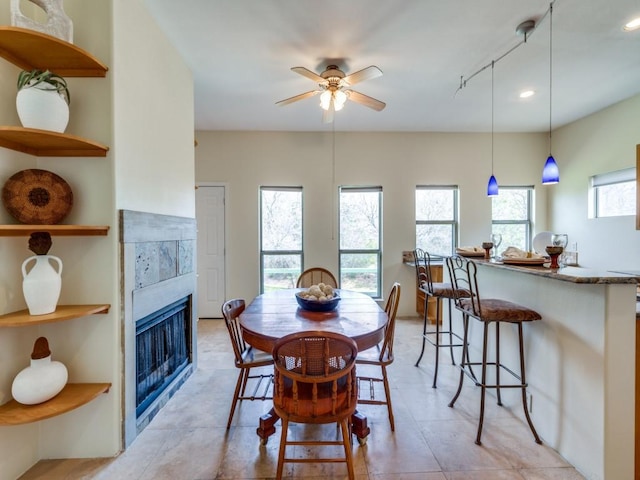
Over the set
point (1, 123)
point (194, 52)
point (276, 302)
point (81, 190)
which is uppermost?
point (194, 52)

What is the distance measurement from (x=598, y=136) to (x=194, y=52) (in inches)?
196

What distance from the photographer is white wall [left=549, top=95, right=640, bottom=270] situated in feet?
11.2

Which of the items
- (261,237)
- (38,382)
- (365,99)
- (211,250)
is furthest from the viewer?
(261,237)

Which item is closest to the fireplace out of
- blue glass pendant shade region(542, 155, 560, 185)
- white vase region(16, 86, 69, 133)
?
white vase region(16, 86, 69, 133)

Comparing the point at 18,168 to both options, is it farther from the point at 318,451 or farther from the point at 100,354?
the point at 318,451

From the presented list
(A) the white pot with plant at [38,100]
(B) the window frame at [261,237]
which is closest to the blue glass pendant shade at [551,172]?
(B) the window frame at [261,237]

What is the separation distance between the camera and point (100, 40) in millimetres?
1728

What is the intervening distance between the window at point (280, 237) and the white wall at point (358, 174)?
0.47 feet

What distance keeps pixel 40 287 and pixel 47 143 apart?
805 millimetres

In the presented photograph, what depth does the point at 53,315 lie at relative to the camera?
153cm

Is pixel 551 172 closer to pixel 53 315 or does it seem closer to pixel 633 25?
pixel 633 25

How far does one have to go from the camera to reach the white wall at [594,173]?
3.40 metres

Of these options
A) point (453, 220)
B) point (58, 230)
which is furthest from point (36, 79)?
point (453, 220)

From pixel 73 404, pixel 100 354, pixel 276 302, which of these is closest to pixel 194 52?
pixel 276 302
